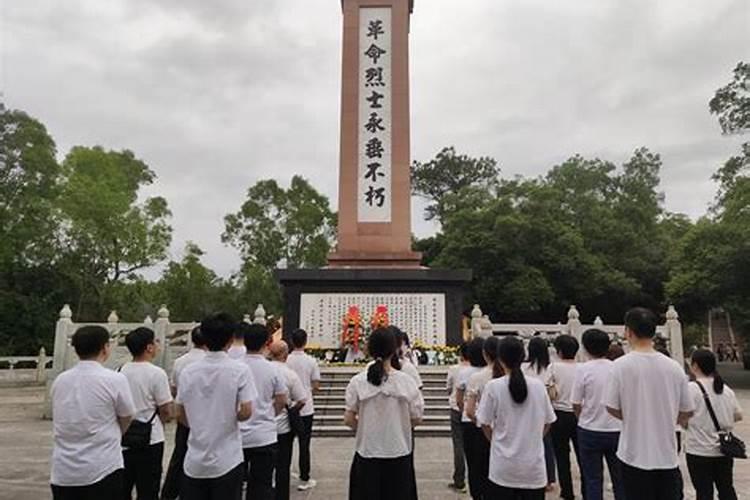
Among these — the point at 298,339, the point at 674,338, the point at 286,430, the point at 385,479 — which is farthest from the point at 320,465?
the point at 674,338

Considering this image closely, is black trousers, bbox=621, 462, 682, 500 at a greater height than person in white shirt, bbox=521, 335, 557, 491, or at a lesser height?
lesser

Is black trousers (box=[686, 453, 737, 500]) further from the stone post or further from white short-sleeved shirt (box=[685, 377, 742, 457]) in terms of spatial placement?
the stone post

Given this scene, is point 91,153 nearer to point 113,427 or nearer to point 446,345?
point 446,345

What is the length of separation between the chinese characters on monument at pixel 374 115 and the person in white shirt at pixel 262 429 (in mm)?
8288

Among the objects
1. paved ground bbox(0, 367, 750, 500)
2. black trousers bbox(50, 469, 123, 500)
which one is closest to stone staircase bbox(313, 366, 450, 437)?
paved ground bbox(0, 367, 750, 500)

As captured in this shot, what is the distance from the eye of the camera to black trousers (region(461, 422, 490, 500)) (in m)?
3.72

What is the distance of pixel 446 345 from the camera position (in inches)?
398

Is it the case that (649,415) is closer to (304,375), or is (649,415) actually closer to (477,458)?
(477,458)

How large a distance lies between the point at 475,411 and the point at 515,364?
622mm

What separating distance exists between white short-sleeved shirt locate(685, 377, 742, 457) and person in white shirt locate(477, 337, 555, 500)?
987mm

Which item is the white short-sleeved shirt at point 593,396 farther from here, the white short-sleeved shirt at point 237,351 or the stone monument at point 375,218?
the stone monument at point 375,218

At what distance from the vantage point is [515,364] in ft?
8.97

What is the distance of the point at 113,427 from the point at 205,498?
19.6 inches

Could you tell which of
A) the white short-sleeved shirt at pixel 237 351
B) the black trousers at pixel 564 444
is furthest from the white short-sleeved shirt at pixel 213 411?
the black trousers at pixel 564 444
